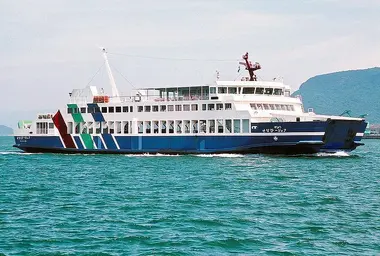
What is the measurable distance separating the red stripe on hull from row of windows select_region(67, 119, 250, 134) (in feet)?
1.51

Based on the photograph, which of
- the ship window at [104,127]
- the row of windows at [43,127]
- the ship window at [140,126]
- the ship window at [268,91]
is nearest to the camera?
the ship window at [268,91]

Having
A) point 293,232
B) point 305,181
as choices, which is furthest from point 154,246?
point 305,181

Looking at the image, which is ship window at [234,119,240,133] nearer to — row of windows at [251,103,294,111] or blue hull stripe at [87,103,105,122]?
row of windows at [251,103,294,111]

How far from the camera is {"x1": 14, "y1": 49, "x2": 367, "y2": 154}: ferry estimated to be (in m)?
46.4

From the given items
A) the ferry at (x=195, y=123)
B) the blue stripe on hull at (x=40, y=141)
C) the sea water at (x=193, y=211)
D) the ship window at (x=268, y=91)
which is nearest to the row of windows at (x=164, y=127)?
the ferry at (x=195, y=123)

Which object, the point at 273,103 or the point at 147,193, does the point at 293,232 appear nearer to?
Answer: the point at 147,193

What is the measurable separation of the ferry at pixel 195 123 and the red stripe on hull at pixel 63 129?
3.6 inches

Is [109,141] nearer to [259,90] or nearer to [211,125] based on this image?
[211,125]

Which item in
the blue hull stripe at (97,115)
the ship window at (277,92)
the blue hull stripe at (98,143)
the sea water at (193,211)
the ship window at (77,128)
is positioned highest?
the ship window at (277,92)

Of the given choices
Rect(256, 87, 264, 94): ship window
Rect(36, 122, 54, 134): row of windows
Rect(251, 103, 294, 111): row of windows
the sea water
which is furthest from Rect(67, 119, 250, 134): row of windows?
the sea water

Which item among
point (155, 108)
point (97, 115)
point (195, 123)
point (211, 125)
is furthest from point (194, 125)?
point (97, 115)

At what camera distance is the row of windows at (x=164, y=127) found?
48969mm

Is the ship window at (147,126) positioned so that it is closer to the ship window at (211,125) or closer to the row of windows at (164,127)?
the row of windows at (164,127)

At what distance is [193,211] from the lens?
2253cm
